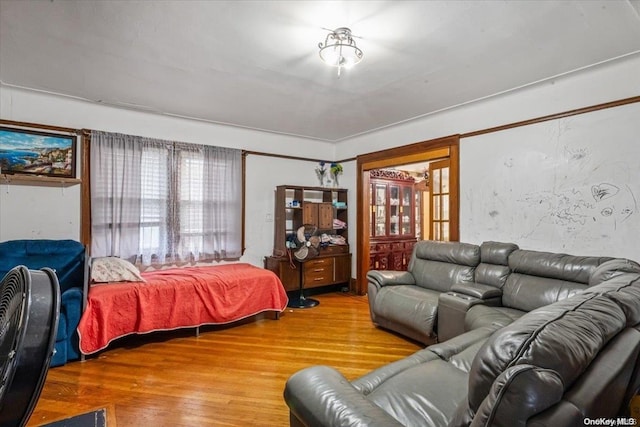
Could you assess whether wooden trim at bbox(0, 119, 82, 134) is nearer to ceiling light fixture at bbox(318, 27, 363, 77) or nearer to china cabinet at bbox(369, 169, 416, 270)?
ceiling light fixture at bbox(318, 27, 363, 77)

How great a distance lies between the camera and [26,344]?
0.55m

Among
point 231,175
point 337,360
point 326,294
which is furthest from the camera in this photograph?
point 326,294

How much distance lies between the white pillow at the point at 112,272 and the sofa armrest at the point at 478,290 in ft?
9.97

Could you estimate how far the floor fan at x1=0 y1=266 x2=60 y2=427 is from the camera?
531 millimetres

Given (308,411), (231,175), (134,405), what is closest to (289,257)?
(231,175)

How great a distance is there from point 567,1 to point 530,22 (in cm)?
21

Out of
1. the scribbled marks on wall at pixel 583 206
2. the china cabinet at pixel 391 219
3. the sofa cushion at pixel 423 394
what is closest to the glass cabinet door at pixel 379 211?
the china cabinet at pixel 391 219

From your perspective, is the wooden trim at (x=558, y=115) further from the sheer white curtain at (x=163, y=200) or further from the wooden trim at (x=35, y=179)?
the wooden trim at (x=35, y=179)

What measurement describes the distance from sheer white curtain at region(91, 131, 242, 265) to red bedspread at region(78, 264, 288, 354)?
0.35 metres

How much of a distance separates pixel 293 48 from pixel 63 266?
2.92m

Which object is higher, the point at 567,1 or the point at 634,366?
the point at 567,1

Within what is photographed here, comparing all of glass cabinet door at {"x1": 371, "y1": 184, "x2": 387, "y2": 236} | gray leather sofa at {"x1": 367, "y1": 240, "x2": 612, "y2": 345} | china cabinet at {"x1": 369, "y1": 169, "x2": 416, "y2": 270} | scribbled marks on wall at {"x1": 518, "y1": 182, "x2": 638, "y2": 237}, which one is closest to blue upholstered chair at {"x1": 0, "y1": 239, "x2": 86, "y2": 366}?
gray leather sofa at {"x1": 367, "y1": 240, "x2": 612, "y2": 345}

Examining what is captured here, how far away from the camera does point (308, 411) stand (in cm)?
114

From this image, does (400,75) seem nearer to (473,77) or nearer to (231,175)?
(473,77)
